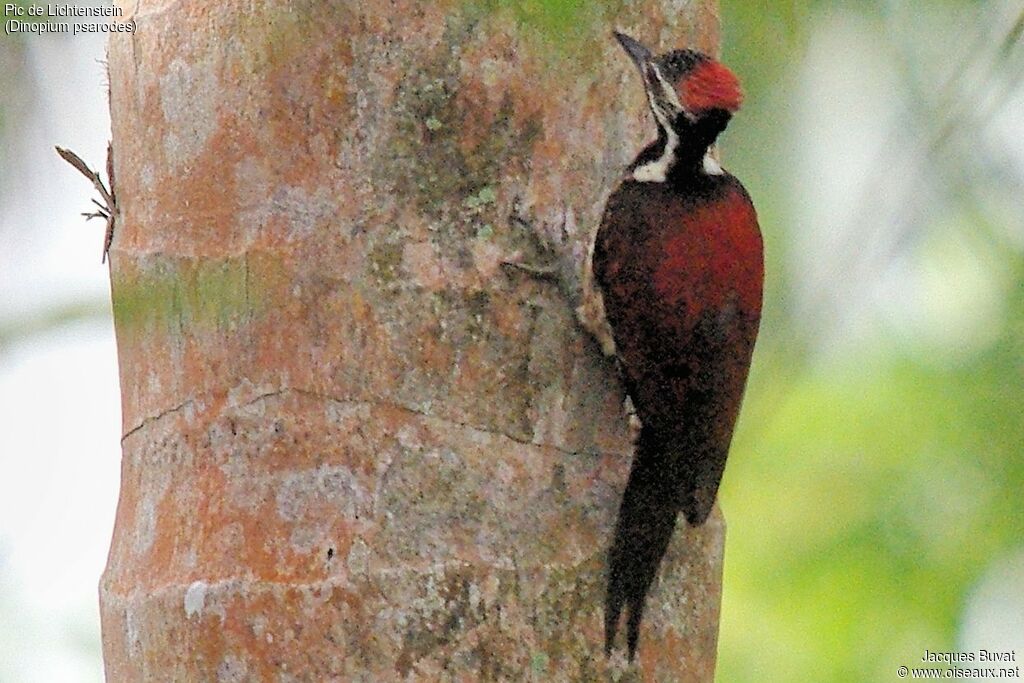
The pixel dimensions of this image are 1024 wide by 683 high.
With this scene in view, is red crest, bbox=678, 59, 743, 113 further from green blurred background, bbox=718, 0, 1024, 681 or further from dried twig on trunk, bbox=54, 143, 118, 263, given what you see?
dried twig on trunk, bbox=54, 143, 118, 263

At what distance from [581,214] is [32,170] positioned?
113 centimetres

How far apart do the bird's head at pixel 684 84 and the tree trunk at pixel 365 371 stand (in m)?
0.11

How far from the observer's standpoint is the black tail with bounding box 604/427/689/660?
217 centimetres

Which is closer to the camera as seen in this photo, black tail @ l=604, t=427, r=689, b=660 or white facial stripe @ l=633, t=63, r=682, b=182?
black tail @ l=604, t=427, r=689, b=660

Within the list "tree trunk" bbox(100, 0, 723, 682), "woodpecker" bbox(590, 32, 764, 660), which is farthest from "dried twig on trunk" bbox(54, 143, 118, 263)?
"woodpecker" bbox(590, 32, 764, 660)

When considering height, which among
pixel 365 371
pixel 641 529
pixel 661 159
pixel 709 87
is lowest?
pixel 641 529

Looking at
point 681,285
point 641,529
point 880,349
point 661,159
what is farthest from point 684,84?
point 880,349

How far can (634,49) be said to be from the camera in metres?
2.39

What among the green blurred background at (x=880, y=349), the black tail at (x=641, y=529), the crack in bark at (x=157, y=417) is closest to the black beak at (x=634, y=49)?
the green blurred background at (x=880, y=349)

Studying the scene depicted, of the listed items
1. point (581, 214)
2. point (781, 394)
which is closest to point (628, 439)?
point (581, 214)

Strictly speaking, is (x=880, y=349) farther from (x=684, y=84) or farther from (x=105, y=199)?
(x=105, y=199)

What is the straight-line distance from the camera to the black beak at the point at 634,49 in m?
2.38

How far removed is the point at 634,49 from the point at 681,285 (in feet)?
1.54

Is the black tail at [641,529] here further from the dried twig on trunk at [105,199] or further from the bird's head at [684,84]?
the dried twig on trunk at [105,199]
